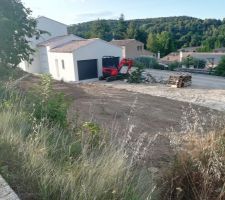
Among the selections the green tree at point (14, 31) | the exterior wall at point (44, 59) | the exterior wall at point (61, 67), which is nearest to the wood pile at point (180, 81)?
the exterior wall at point (61, 67)

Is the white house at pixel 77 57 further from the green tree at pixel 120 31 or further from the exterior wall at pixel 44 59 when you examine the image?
the green tree at pixel 120 31

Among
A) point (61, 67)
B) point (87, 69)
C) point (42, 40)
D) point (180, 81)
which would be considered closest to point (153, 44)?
point (42, 40)

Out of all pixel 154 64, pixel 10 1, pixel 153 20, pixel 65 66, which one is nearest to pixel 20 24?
pixel 10 1

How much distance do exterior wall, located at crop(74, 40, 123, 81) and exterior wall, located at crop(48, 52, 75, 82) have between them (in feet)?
1.75

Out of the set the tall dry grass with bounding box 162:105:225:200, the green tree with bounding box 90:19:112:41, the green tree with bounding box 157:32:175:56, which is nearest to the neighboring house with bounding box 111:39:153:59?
the green tree with bounding box 90:19:112:41

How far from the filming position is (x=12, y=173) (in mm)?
2762

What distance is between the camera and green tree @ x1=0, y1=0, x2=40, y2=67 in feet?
25.1

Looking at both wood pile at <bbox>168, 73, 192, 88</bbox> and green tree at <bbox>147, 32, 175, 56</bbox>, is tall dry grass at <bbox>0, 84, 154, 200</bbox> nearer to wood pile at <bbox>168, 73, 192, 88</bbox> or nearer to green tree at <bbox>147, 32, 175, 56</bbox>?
wood pile at <bbox>168, 73, 192, 88</bbox>

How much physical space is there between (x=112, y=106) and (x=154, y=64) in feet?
78.0

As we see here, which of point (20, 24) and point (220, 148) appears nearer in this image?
point (220, 148)

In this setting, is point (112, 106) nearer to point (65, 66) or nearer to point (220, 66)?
point (65, 66)

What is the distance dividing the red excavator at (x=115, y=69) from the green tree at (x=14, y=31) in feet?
51.6

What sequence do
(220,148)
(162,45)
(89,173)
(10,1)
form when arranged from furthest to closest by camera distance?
1. (162,45)
2. (10,1)
3. (220,148)
4. (89,173)

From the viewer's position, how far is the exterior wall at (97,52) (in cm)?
2498
